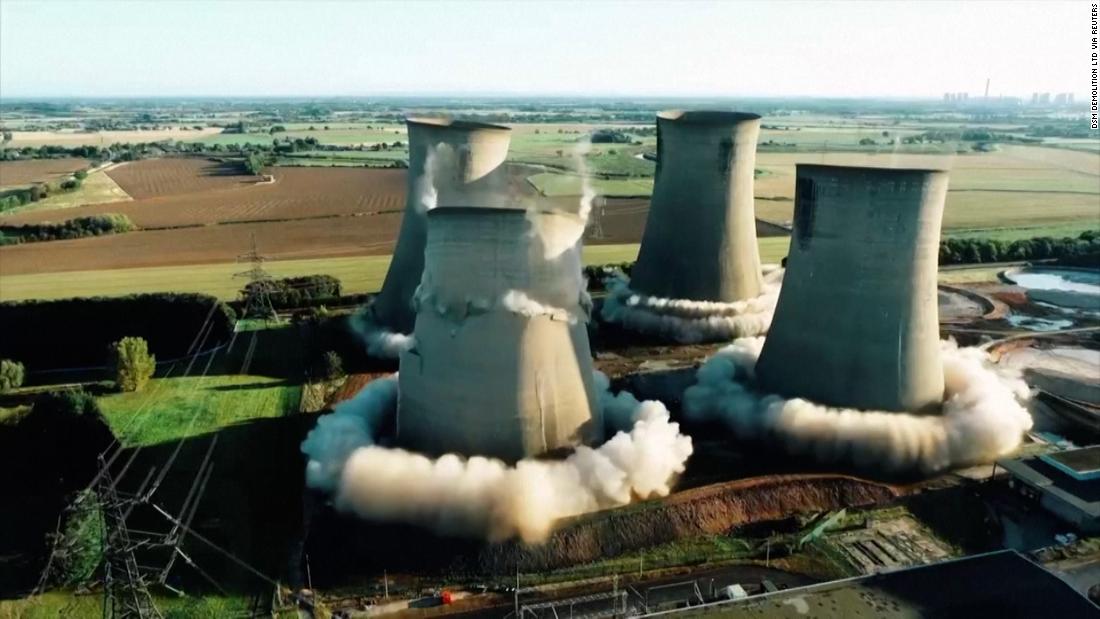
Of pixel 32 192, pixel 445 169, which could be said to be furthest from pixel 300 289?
pixel 32 192

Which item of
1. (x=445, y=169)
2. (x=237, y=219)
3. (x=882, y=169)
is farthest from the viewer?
(x=237, y=219)

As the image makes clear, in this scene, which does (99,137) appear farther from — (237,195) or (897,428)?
(897,428)

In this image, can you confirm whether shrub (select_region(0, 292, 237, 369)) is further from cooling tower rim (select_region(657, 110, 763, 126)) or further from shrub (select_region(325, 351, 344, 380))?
cooling tower rim (select_region(657, 110, 763, 126))

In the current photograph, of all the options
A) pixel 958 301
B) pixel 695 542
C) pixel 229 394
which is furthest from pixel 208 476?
pixel 958 301

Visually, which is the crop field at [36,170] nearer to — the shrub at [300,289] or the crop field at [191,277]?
the crop field at [191,277]

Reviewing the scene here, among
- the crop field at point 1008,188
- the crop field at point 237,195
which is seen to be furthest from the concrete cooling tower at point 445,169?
the crop field at point 237,195

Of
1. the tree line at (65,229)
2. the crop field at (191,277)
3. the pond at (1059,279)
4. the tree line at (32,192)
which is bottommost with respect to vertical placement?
the pond at (1059,279)
